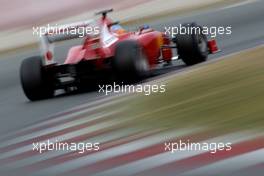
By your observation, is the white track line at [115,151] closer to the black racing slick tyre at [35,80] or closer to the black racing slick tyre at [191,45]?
the black racing slick tyre at [35,80]

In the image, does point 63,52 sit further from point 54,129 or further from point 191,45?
point 54,129

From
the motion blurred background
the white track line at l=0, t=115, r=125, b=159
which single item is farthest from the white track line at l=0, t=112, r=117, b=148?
the white track line at l=0, t=115, r=125, b=159

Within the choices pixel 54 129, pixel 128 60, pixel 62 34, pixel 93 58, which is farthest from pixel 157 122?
pixel 62 34

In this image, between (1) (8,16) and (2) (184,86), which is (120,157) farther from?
(1) (8,16)

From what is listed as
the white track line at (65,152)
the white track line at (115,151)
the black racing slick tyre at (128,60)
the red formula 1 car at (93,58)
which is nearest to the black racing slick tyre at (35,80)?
the red formula 1 car at (93,58)

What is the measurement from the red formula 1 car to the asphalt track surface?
0.22 m

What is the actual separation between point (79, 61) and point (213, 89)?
287 cm

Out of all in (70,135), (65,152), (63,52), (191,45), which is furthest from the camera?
(63,52)

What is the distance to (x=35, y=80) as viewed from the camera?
12078 millimetres

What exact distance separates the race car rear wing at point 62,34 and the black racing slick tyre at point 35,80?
0.14 meters

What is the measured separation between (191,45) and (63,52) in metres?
6.12

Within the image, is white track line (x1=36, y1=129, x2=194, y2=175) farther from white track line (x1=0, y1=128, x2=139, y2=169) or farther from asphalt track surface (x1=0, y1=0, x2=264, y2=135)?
asphalt track surface (x1=0, y1=0, x2=264, y2=135)

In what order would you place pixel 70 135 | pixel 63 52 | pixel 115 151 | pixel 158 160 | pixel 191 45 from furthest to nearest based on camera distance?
pixel 63 52
pixel 191 45
pixel 70 135
pixel 115 151
pixel 158 160

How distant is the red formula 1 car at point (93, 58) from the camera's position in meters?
11.6
